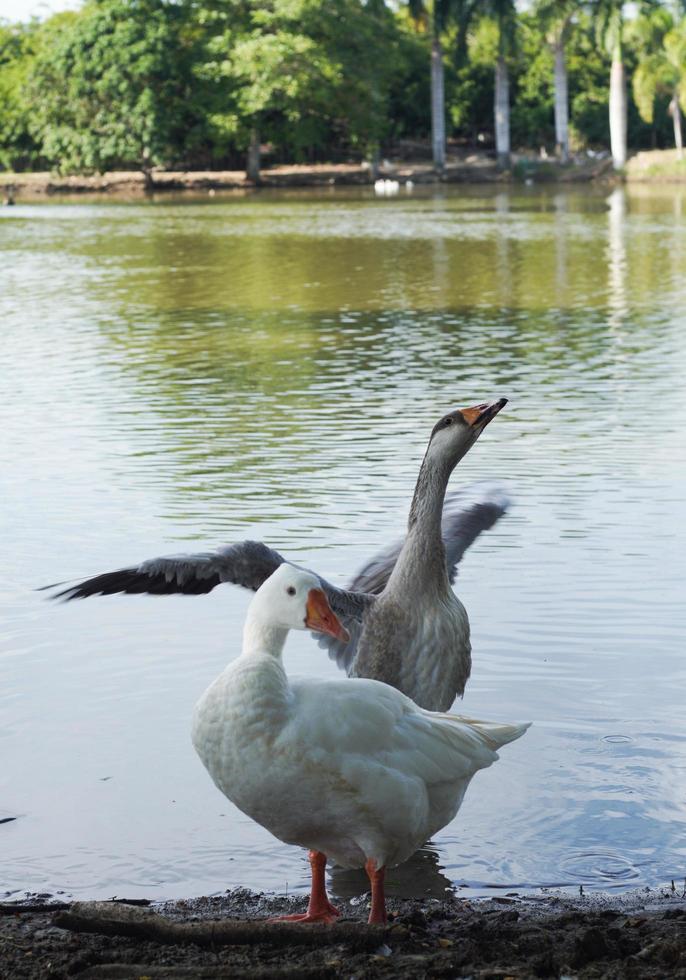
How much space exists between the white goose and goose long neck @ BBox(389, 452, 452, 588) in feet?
3.13

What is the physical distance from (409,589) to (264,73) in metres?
73.4

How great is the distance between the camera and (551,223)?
Result: 136 ft

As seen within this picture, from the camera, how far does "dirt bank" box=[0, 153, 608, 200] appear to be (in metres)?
79.8

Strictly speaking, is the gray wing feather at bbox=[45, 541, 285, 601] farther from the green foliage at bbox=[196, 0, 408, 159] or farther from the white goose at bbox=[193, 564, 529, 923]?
the green foliage at bbox=[196, 0, 408, 159]

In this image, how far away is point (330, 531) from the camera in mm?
9492

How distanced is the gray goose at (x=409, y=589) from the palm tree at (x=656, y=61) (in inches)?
3008

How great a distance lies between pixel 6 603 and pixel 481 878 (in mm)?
3924

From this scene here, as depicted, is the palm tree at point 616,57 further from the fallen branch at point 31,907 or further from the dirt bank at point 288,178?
the fallen branch at point 31,907

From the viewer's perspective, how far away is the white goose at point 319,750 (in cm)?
396

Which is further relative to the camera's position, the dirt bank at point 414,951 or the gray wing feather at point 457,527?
the gray wing feather at point 457,527

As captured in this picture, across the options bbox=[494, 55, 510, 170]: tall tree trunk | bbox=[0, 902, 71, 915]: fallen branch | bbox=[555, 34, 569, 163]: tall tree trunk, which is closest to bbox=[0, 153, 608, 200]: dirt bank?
bbox=[494, 55, 510, 170]: tall tree trunk

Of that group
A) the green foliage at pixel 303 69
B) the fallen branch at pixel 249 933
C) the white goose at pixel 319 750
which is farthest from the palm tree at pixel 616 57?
the fallen branch at pixel 249 933

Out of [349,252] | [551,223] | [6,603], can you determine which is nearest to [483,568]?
[6,603]

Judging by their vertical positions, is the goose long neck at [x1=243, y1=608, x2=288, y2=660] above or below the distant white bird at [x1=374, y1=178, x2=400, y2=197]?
below
